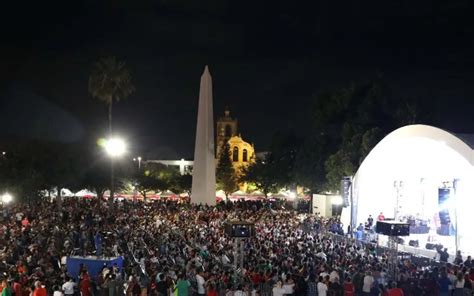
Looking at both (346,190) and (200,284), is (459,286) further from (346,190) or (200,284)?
(346,190)

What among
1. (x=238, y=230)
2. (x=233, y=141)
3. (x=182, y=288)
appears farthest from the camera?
(x=233, y=141)

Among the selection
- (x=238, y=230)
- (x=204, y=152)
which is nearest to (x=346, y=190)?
(x=204, y=152)

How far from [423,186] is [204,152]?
786 inches

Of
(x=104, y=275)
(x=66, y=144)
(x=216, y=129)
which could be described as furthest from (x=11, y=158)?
(x=216, y=129)

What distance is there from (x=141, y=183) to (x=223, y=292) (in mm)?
63932

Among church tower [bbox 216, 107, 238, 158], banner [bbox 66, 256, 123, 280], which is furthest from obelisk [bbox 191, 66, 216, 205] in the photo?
church tower [bbox 216, 107, 238, 158]

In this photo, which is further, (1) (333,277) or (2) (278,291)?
(1) (333,277)

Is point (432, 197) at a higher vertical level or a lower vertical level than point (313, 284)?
higher

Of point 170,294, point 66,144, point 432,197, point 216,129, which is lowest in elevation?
point 170,294

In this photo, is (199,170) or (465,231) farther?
(199,170)

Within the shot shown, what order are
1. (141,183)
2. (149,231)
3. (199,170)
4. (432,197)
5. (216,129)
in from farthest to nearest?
(216,129) < (141,183) < (199,170) < (432,197) < (149,231)

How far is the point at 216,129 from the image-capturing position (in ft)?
406

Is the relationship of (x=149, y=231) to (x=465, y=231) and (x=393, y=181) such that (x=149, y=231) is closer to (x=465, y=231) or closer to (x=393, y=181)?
(x=465, y=231)

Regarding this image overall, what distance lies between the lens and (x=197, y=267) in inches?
644
